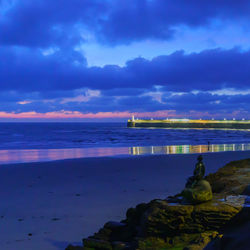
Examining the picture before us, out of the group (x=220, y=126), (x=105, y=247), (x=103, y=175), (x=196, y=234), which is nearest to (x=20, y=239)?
(x=105, y=247)

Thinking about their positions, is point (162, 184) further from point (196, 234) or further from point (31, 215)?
point (196, 234)

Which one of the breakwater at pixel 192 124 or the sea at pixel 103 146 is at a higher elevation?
the breakwater at pixel 192 124

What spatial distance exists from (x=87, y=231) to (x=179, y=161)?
13409 mm

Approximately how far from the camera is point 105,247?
233 inches

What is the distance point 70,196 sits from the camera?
34.0ft

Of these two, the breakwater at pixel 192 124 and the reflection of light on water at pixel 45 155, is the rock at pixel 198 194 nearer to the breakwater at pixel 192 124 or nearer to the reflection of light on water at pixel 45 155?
the reflection of light on water at pixel 45 155

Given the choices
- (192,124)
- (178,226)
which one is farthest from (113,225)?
(192,124)

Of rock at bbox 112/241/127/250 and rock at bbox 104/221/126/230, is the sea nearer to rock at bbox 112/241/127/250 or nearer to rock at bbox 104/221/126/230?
rock at bbox 104/221/126/230

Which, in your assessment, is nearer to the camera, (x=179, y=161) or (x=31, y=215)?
(x=31, y=215)

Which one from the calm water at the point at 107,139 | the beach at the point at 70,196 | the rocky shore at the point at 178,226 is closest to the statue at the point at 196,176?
the rocky shore at the point at 178,226

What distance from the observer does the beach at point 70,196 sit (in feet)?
23.1

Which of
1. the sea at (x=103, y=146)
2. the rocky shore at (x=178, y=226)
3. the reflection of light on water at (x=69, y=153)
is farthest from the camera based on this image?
the sea at (x=103, y=146)

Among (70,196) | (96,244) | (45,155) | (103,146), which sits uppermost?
(103,146)

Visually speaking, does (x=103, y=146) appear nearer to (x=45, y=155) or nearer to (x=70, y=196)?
(x=45, y=155)
